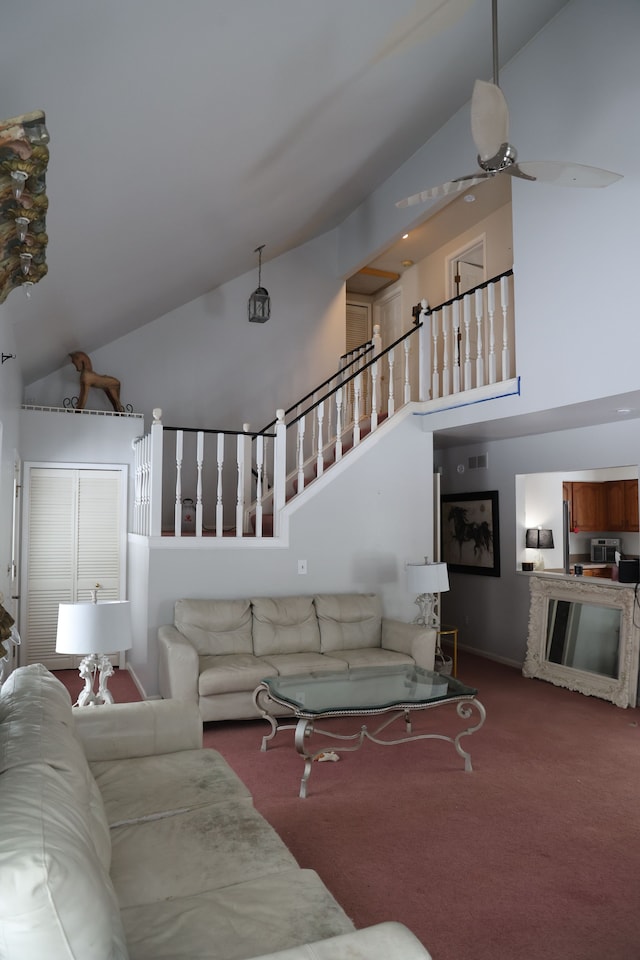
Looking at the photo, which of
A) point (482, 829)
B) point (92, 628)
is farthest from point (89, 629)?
point (482, 829)

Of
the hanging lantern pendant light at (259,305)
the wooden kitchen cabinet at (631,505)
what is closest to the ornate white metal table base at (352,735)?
the wooden kitchen cabinet at (631,505)

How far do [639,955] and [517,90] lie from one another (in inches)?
220

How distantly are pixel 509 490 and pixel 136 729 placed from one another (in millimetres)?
4882

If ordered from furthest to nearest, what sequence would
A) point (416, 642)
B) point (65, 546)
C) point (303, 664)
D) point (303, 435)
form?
point (303, 435), point (65, 546), point (416, 642), point (303, 664)

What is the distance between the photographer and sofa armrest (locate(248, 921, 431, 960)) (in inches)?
56.3

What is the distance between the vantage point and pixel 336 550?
18.9 feet

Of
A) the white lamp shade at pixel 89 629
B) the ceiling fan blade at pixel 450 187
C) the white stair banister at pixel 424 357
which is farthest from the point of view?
the white stair banister at pixel 424 357

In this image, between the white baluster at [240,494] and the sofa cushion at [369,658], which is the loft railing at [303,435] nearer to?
the white baluster at [240,494]

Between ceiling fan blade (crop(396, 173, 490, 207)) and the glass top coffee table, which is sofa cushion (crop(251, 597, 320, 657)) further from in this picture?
ceiling fan blade (crop(396, 173, 490, 207))

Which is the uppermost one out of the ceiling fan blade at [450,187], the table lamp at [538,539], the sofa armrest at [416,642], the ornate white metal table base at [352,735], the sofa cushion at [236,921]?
the ceiling fan blade at [450,187]

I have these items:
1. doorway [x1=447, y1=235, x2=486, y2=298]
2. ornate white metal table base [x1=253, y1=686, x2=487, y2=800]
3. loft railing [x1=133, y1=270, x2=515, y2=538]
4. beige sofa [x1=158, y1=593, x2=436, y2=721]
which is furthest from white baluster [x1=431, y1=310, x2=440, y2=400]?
ornate white metal table base [x1=253, y1=686, x2=487, y2=800]

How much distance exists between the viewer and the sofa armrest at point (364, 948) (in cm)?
143

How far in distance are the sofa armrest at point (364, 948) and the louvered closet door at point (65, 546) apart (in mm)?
5383

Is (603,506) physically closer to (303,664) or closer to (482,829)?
(303,664)
